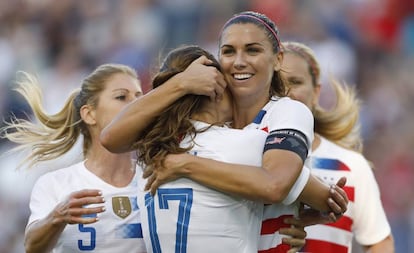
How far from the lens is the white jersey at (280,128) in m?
4.39

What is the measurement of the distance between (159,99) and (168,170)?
31 cm

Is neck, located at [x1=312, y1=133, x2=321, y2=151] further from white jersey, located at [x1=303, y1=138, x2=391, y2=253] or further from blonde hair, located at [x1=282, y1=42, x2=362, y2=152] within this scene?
blonde hair, located at [x1=282, y1=42, x2=362, y2=152]

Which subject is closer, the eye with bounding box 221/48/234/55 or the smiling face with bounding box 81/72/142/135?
the eye with bounding box 221/48/234/55

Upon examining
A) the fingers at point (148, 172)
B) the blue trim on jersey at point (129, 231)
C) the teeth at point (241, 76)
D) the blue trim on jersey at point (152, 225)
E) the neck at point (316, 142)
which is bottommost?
the blue trim on jersey at point (152, 225)

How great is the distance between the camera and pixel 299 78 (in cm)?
592

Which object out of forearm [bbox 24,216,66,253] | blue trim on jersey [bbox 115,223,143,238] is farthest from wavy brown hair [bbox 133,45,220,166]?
blue trim on jersey [bbox 115,223,143,238]

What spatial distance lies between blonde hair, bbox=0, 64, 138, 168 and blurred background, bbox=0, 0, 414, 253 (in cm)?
395

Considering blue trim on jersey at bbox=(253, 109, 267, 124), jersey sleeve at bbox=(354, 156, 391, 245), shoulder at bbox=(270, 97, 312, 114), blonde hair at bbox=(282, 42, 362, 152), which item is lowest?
jersey sleeve at bbox=(354, 156, 391, 245)

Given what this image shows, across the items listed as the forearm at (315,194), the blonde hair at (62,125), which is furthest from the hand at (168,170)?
the blonde hair at (62,125)

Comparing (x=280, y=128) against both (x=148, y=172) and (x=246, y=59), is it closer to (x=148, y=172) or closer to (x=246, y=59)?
(x=246, y=59)

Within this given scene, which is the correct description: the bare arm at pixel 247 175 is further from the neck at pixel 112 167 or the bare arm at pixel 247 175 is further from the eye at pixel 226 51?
the neck at pixel 112 167

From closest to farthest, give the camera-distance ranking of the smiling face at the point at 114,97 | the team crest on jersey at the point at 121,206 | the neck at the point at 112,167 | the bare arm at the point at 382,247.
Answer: the team crest on jersey at the point at 121,206, the neck at the point at 112,167, the smiling face at the point at 114,97, the bare arm at the point at 382,247

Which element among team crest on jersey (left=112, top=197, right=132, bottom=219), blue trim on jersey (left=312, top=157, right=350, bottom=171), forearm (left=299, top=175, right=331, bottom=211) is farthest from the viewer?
blue trim on jersey (left=312, top=157, right=350, bottom=171)

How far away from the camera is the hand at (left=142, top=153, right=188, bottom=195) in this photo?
4410 millimetres
